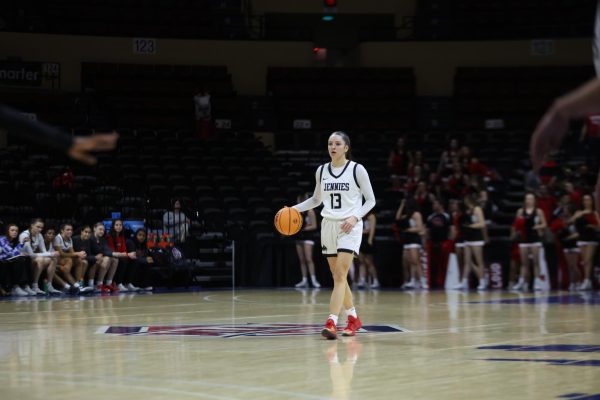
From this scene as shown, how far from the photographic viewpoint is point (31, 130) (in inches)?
137

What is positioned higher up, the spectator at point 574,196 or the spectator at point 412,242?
the spectator at point 574,196

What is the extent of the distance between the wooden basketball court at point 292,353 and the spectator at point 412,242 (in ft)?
21.2

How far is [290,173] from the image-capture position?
24.3 m

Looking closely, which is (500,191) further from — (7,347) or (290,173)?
(7,347)

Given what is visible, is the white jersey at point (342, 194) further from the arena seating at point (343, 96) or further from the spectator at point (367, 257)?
the arena seating at point (343, 96)

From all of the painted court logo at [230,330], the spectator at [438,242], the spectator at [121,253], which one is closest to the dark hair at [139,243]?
the spectator at [121,253]

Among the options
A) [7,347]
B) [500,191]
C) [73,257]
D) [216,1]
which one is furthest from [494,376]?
[216,1]

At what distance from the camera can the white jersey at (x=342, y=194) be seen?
29.5 ft

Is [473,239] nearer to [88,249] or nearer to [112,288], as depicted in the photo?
[112,288]

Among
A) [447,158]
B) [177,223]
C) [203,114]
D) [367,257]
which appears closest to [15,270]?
[177,223]

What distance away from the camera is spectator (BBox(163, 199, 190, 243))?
19984mm

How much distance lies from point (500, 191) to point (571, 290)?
17.9ft

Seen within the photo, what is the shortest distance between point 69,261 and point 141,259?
5.86 ft

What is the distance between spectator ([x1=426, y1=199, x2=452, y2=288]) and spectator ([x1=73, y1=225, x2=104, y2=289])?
689 cm
